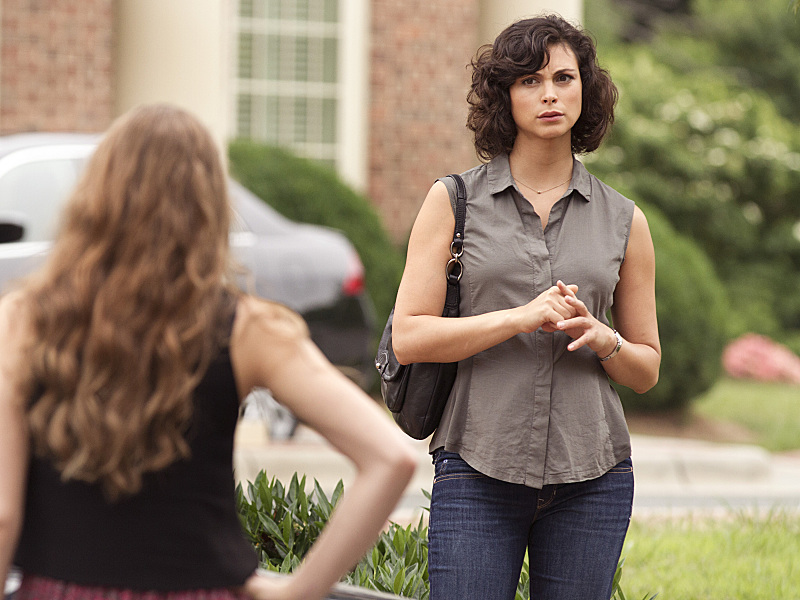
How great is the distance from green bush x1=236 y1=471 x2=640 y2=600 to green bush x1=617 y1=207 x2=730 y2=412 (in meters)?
7.12

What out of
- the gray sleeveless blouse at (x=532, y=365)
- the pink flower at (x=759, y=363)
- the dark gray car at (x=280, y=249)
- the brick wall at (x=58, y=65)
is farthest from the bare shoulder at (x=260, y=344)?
the pink flower at (x=759, y=363)

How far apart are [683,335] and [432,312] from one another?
8626mm

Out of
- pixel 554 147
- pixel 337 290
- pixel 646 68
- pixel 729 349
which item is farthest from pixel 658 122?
pixel 554 147

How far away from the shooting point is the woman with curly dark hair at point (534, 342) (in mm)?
2355

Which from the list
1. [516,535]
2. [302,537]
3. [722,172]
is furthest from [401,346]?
[722,172]

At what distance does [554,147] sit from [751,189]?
16.7 meters

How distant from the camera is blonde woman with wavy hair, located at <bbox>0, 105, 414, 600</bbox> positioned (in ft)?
4.86

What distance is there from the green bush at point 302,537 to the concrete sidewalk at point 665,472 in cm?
318

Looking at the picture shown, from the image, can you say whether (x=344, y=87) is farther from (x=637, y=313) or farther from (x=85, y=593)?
(x=85, y=593)

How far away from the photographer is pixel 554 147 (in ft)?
8.38

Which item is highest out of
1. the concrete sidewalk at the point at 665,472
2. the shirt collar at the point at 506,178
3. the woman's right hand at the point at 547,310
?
the shirt collar at the point at 506,178

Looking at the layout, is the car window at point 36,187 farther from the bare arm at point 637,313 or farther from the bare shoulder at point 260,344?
the bare shoulder at point 260,344

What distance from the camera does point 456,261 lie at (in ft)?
7.98

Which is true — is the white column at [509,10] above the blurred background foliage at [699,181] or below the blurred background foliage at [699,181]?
above
